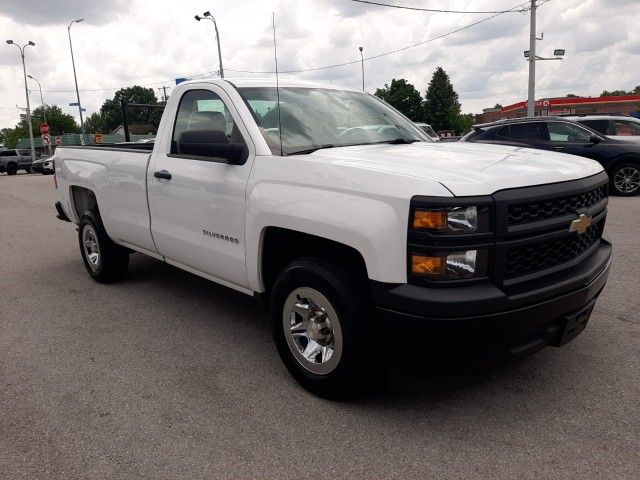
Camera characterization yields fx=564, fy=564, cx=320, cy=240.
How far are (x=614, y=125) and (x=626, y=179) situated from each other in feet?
4.35

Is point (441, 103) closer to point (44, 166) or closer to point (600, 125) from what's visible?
point (44, 166)

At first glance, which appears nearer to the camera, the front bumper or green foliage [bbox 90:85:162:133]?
the front bumper

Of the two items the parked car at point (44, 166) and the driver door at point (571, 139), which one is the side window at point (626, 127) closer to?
the driver door at point (571, 139)

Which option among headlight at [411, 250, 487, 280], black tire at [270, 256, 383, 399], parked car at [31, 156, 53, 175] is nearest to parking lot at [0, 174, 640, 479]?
black tire at [270, 256, 383, 399]

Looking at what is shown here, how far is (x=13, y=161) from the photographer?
39.5 metres

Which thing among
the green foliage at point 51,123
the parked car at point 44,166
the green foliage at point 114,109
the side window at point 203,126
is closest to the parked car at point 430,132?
the side window at point 203,126

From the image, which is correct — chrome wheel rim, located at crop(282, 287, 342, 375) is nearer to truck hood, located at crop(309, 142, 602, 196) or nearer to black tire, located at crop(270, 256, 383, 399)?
black tire, located at crop(270, 256, 383, 399)

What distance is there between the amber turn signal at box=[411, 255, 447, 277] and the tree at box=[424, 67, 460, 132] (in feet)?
295

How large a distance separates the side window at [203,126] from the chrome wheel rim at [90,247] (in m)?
1.97

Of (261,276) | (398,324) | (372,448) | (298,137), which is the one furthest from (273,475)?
(298,137)

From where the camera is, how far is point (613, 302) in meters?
4.76

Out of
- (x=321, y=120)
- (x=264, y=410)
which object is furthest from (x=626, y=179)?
(x=264, y=410)

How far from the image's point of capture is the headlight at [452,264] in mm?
2621

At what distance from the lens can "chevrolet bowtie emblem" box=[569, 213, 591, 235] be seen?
295cm
